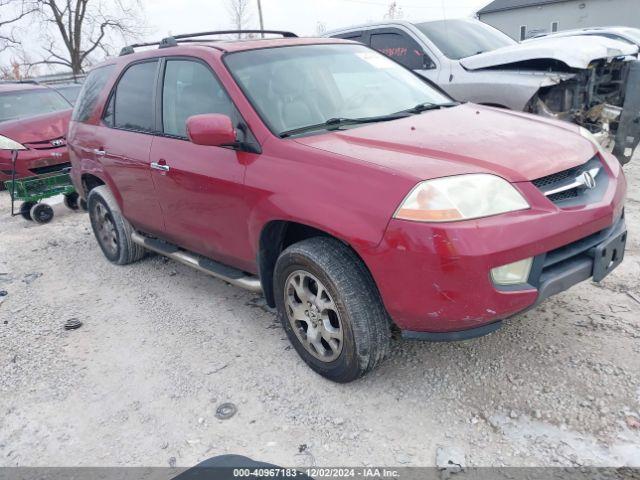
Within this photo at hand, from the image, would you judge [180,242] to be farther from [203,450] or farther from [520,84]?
[520,84]

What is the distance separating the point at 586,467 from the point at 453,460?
0.54 metres

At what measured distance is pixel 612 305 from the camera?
341 cm

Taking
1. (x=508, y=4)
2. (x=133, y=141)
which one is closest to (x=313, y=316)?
(x=133, y=141)

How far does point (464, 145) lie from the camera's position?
8.71 ft

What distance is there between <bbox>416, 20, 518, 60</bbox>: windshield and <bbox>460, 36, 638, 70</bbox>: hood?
53 cm

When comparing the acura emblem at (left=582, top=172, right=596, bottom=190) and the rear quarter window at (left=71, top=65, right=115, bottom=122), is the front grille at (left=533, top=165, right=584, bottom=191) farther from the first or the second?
the rear quarter window at (left=71, top=65, right=115, bottom=122)

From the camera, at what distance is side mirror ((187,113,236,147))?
2.92m

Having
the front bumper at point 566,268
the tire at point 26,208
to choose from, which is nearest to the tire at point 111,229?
the tire at point 26,208

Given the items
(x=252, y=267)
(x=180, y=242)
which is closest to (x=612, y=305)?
(x=252, y=267)

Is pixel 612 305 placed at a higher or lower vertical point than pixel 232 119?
lower

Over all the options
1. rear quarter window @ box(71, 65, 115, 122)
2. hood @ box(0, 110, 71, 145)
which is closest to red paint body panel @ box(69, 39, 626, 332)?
rear quarter window @ box(71, 65, 115, 122)

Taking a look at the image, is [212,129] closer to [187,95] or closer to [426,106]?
[187,95]

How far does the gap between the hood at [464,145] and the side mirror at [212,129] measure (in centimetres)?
40

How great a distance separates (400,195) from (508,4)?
4196 centimetres
